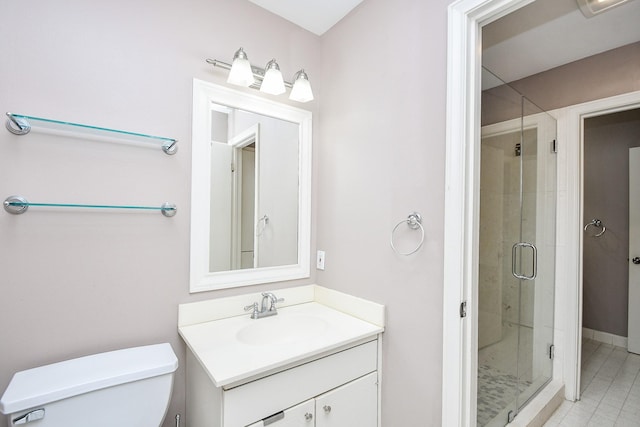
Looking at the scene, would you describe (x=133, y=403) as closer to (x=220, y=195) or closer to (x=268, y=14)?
(x=220, y=195)

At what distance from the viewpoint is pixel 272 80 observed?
1490 millimetres

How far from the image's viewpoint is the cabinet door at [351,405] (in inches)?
46.7

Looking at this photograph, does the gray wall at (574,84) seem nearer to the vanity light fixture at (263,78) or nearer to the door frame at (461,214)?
the door frame at (461,214)


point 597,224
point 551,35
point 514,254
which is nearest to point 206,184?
point 514,254

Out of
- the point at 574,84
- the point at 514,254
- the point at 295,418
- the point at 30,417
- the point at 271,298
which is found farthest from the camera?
the point at 574,84

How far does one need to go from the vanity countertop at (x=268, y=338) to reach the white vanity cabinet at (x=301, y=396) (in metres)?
0.04

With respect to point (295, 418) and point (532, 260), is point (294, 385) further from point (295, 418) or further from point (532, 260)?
point (532, 260)

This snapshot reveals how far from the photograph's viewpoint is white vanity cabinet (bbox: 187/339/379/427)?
100 cm

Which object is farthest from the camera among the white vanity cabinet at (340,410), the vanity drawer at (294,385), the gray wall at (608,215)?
the gray wall at (608,215)

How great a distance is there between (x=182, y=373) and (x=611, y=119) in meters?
4.21

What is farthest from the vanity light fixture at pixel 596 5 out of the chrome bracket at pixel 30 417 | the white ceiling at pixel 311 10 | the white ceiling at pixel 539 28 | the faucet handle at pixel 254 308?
the chrome bracket at pixel 30 417

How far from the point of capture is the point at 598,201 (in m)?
3.00

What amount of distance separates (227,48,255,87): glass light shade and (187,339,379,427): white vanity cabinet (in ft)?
4.16

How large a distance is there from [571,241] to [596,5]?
4.67 feet
